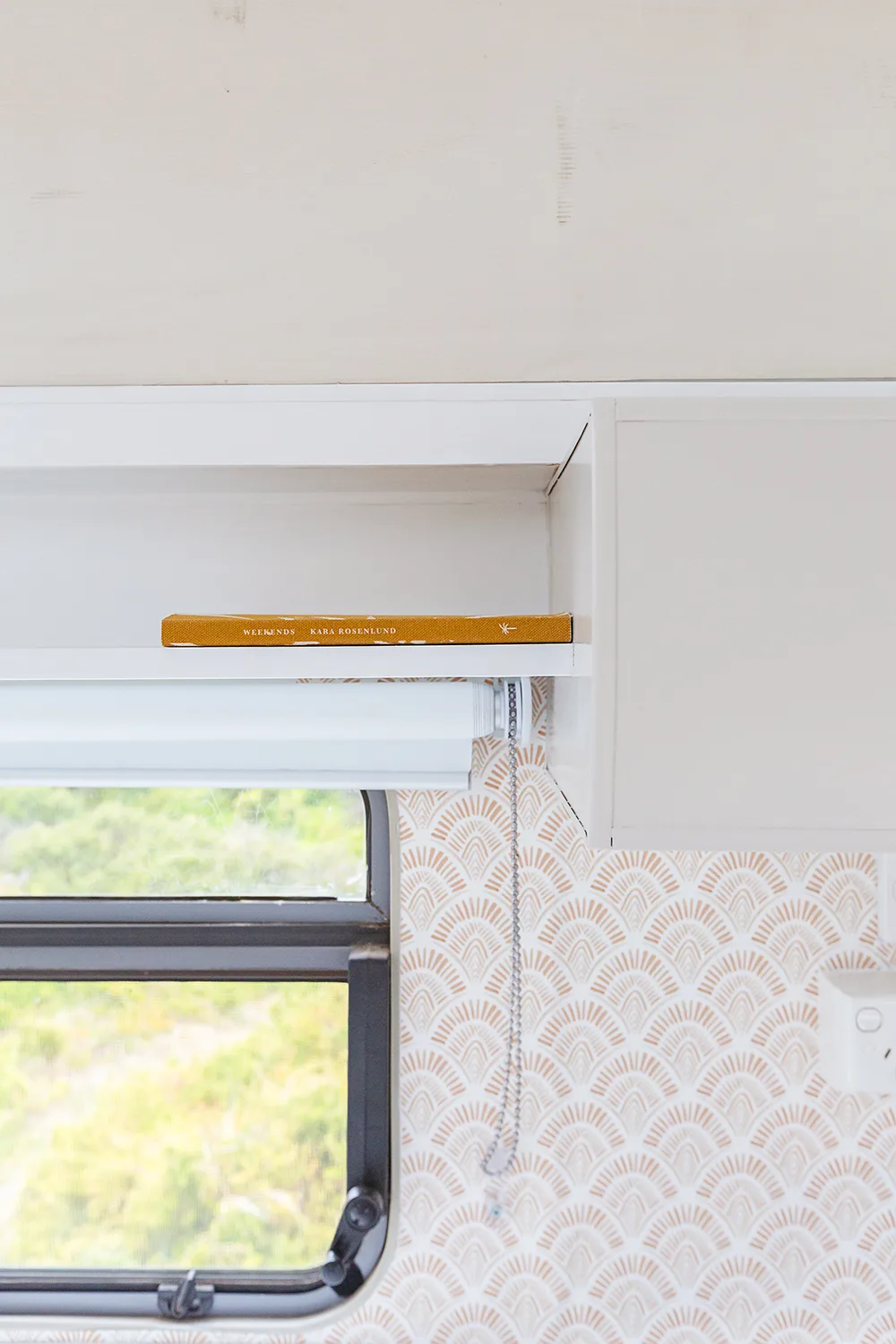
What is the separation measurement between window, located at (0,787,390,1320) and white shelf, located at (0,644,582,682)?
17.1 inches

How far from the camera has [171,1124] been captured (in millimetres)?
1165

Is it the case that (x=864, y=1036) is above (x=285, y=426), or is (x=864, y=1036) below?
below

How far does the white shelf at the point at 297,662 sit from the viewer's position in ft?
2.43

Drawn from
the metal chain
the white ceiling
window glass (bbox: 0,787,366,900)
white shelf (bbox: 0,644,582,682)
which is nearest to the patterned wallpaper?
the metal chain

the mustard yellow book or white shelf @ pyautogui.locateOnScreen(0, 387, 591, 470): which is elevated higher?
white shelf @ pyautogui.locateOnScreen(0, 387, 591, 470)

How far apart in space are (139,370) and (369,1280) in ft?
3.47

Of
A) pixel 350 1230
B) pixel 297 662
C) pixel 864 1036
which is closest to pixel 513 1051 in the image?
pixel 350 1230

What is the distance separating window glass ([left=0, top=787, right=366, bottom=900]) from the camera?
45.8 inches

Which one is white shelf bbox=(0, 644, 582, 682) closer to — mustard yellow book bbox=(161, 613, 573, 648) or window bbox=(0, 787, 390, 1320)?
mustard yellow book bbox=(161, 613, 573, 648)

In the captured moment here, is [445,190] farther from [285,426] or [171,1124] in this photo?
[171,1124]

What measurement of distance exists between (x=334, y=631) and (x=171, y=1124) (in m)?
0.79

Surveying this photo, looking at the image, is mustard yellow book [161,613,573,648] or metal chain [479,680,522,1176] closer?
mustard yellow book [161,613,573,648]

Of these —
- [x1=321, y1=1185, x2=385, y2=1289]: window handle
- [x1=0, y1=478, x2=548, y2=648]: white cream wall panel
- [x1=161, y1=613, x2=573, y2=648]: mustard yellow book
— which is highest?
[x1=0, y1=478, x2=548, y2=648]: white cream wall panel

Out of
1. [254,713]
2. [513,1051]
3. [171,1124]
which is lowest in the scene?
[171,1124]
